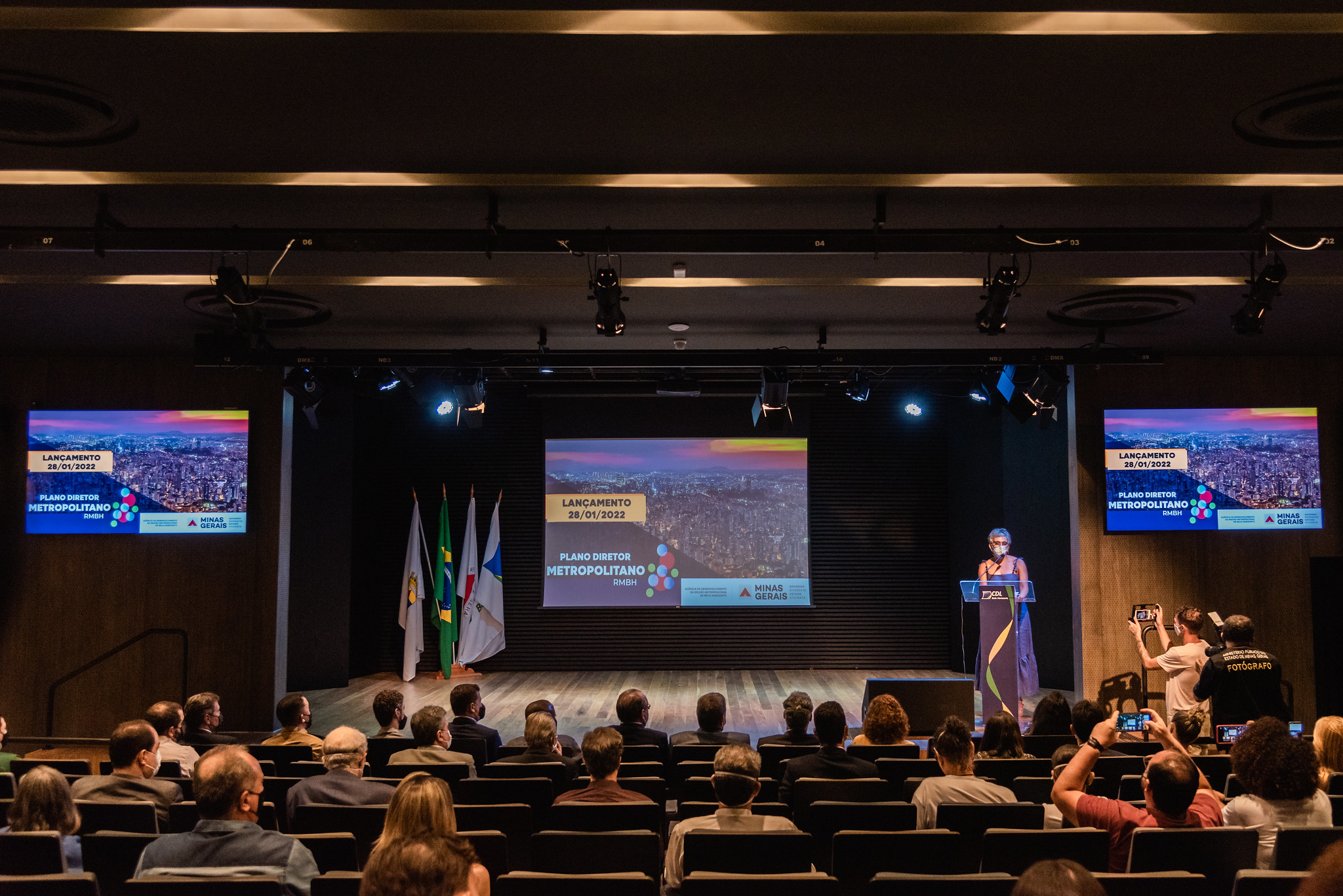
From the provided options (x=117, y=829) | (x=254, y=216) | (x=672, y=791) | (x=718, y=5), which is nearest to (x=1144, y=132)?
(x=718, y=5)

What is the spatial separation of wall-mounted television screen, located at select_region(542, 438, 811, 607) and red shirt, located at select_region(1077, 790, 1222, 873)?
29.7 ft

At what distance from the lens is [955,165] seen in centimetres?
461

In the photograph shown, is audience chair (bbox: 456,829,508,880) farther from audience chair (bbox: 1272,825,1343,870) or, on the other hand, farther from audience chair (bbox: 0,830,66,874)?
audience chair (bbox: 1272,825,1343,870)

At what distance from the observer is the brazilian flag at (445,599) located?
37.9 ft

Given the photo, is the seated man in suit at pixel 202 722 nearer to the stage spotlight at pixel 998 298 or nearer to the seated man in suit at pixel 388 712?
the seated man in suit at pixel 388 712

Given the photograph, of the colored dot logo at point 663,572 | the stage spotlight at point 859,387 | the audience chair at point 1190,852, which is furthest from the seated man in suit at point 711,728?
the colored dot logo at point 663,572

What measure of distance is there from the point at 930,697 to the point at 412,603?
697cm

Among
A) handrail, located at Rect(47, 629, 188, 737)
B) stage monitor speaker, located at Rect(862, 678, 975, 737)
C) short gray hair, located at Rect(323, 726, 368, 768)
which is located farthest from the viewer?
handrail, located at Rect(47, 629, 188, 737)

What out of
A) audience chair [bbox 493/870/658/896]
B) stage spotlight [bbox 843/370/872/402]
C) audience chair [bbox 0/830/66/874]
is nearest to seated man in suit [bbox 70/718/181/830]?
audience chair [bbox 0/830/66/874]

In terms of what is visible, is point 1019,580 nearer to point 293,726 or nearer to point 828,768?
point 828,768

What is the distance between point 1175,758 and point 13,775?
15.3 ft

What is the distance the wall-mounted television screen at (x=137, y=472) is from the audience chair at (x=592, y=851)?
679cm

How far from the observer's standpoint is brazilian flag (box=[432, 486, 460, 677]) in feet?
37.9

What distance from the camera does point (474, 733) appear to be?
5.21 m
